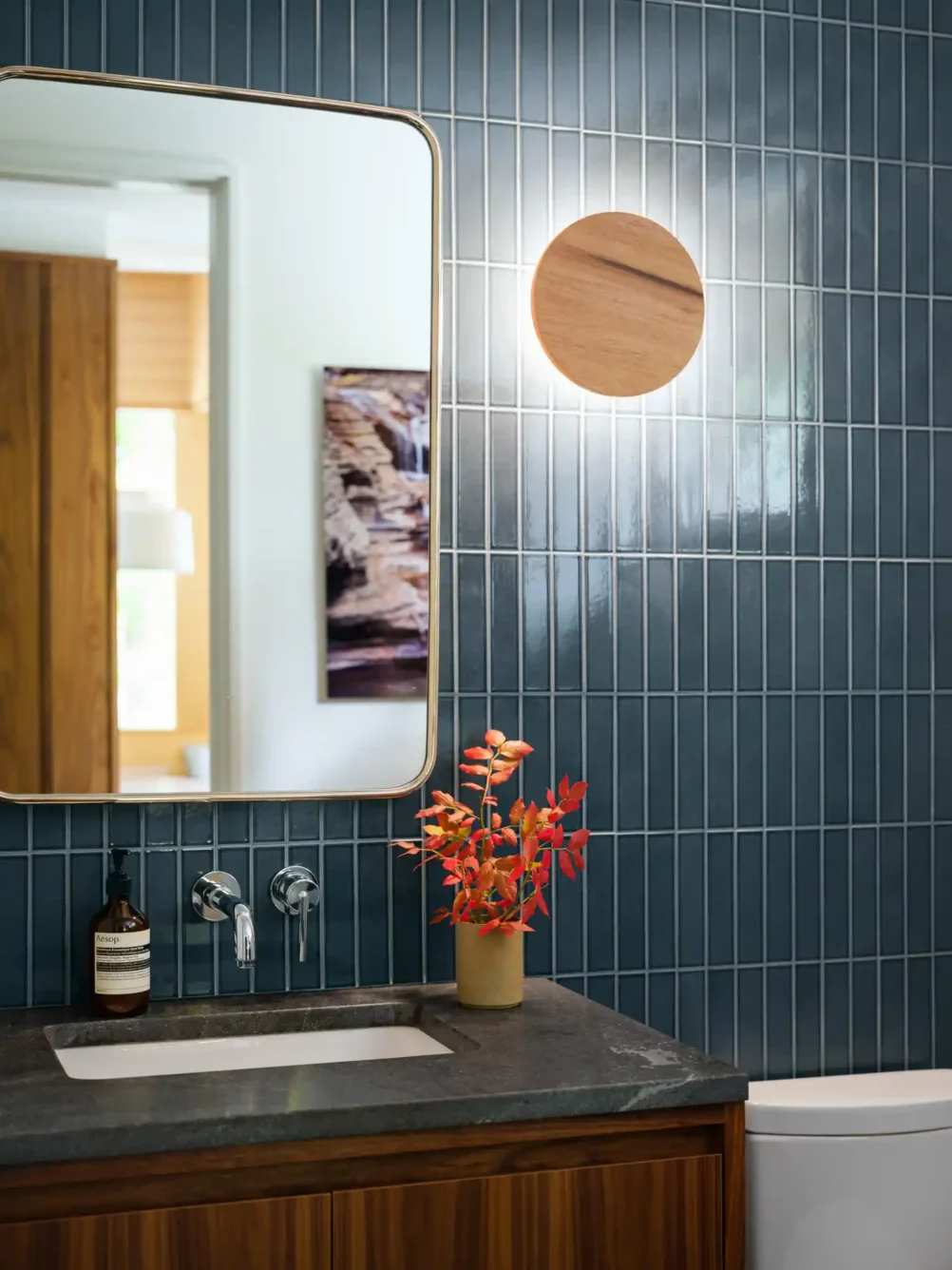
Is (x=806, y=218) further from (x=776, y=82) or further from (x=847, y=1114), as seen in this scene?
(x=847, y=1114)

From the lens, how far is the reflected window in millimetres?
1869

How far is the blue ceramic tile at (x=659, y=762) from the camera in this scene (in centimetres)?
210

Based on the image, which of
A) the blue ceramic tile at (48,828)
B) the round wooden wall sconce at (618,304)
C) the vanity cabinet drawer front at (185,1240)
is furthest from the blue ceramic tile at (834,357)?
the vanity cabinet drawer front at (185,1240)

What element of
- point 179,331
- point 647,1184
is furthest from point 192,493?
point 647,1184

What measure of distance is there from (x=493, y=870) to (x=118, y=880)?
47cm

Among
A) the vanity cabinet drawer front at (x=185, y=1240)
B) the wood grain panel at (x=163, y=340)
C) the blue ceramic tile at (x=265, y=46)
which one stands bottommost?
the vanity cabinet drawer front at (x=185, y=1240)

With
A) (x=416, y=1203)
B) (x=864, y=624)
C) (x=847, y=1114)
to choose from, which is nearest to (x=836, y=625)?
(x=864, y=624)

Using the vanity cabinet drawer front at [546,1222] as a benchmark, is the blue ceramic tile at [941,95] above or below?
above

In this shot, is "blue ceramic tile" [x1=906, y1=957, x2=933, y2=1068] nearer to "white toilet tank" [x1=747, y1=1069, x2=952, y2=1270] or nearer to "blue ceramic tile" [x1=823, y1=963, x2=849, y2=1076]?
"blue ceramic tile" [x1=823, y1=963, x2=849, y2=1076]

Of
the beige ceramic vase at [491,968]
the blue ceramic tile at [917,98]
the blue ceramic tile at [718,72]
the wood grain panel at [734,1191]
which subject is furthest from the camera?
the blue ceramic tile at [917,98]

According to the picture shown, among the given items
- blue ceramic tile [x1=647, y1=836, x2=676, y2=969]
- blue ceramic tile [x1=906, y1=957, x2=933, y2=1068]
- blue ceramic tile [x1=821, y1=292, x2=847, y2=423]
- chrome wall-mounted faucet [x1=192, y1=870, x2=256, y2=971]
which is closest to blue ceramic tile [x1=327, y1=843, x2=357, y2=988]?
chrome wall-mounted faucet [x1=192, y1=870, x2=256, y2=971]

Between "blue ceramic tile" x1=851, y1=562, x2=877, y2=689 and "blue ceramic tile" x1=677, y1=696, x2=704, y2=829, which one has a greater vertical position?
"blue ceramic tile" x1=851, y1=562, x2=877, y2=689

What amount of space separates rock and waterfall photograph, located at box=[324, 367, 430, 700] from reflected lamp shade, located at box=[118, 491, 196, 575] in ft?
0.62

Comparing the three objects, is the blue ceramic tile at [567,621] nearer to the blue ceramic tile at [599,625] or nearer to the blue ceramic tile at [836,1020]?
the blue ceramic tile at [599,625]
